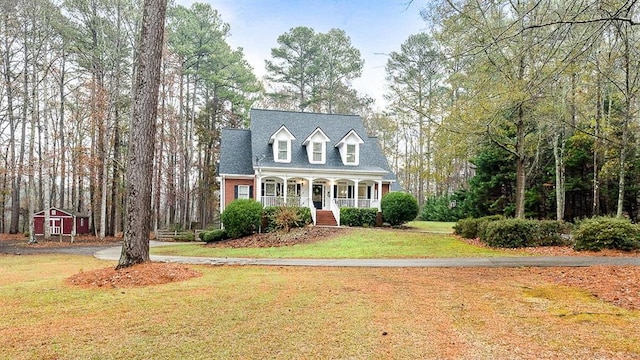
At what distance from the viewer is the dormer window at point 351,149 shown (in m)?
25.0

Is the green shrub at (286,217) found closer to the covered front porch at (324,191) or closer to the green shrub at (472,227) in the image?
the covered front porch at (324,191)

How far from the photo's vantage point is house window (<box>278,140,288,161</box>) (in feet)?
80.2

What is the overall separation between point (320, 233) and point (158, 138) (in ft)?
51.2

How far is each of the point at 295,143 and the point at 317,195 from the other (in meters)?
3.95

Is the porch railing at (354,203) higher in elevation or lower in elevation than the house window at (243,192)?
lower

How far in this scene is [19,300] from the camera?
6113mm

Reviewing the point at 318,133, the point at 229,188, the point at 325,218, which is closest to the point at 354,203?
the point at 325,218

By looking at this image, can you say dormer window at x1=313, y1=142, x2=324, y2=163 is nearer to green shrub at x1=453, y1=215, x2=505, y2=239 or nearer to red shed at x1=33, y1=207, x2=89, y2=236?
green shrub at x1=453, y1=215, x2=505, y2=239

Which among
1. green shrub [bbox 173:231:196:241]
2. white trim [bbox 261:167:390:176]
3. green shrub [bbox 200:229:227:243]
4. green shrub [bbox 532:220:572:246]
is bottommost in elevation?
green shrub [bbox 173:231:196:241]

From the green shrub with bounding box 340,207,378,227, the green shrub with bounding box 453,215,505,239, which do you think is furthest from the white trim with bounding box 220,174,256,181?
the green shrub with bounding box 453,215,505,239

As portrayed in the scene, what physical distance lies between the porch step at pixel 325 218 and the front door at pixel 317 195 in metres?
2.06

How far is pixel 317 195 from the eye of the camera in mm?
25609

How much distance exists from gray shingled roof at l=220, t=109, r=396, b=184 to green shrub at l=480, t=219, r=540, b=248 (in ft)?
38.3

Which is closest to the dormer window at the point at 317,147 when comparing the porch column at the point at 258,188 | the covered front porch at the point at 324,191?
the covered front porch at the point at 324,191
